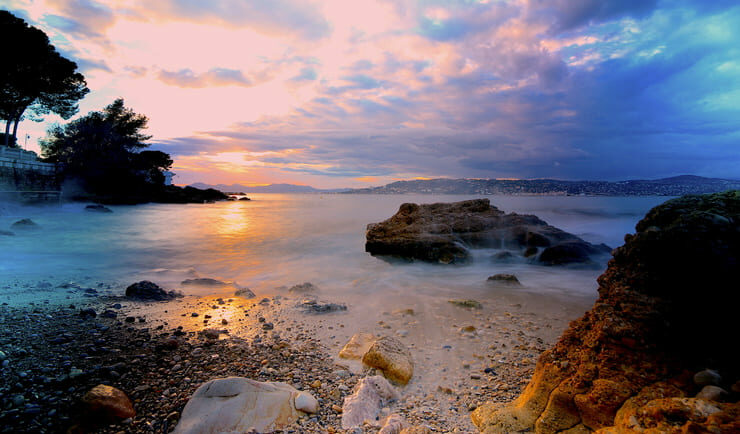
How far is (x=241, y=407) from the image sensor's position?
8.57 feet

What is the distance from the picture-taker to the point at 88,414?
101 inches

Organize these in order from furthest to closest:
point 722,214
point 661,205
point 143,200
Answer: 1. point 143,200
2. point 661,205
3. point 722,214

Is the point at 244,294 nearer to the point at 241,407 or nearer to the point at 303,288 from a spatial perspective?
the point at 303,288

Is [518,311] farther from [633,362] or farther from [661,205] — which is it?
[633,362]

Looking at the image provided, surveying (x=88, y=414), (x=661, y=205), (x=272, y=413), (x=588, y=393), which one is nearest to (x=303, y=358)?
(x=272, y=413)

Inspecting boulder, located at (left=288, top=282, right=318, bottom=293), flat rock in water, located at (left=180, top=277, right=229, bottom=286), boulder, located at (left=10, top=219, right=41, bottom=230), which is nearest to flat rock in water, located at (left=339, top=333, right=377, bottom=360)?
boulder, located at (left=288, top=282, right=318, bottom=293)

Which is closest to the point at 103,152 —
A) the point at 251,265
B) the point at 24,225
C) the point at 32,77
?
the point at 32,77

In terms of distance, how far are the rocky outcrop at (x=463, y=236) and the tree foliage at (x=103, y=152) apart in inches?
Answer: 1583

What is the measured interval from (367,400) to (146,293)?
5.55 m

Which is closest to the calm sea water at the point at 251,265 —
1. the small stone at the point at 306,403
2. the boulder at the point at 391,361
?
the boulder at the point at 391,361

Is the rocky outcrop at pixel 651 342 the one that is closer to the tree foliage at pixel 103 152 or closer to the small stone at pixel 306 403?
the small stone at pixel 306 403

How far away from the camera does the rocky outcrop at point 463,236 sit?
10384 millimetres

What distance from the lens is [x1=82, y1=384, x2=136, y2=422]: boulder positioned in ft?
8.51

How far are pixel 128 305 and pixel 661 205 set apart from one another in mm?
7764
